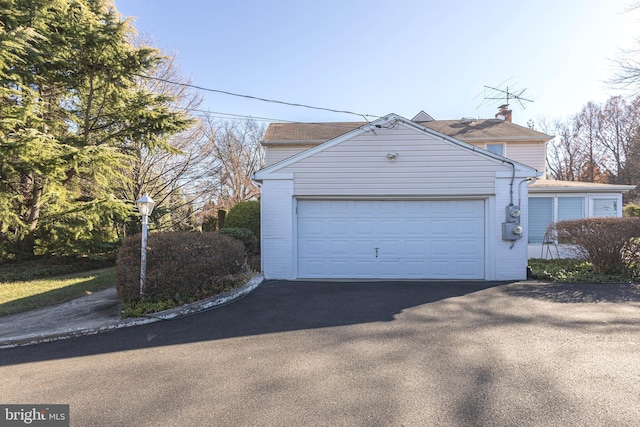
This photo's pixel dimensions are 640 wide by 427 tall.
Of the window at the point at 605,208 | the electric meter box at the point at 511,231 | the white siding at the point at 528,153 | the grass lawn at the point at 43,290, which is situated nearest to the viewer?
the grass lawn at the point at 43,290

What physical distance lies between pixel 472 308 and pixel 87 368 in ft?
19.4

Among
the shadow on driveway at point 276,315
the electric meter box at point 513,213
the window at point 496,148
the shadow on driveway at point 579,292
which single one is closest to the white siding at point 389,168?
the electric meter box at point 513,213

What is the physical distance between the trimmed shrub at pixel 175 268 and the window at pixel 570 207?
11.5 meters

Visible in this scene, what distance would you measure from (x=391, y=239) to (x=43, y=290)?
9275 mm

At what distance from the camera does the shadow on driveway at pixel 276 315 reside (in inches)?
178

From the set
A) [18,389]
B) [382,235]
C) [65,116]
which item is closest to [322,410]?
[18,389]

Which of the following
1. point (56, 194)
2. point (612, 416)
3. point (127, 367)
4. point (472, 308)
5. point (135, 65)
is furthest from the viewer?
point (135, 65)

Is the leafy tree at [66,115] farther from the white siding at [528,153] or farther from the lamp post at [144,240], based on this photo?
the white siding at [528,153]

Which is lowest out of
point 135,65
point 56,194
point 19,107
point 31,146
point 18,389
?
point 18,389

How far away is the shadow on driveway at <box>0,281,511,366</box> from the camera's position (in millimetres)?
4527

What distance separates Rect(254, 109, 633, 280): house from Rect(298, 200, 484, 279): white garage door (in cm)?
3

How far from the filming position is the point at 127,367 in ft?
12.4

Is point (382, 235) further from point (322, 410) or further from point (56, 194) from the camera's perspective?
point (56, 194)

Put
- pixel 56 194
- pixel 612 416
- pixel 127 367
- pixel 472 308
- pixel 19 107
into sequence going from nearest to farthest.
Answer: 1. pixel 612 416
2. pixel 127 367
3. pixel 472 308
4. pixel 19 107
5. pixel 56 194
